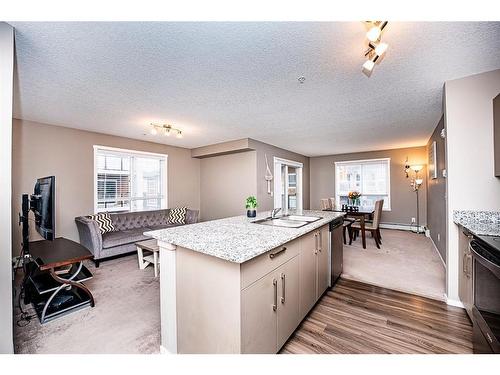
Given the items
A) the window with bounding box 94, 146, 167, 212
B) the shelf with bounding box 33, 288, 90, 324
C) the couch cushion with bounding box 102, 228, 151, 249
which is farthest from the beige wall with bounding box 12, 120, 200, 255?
the shelf with bounding box 33, 288, 90, 324

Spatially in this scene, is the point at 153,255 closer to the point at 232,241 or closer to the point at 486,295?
the point at 232,241

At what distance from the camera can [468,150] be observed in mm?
2055

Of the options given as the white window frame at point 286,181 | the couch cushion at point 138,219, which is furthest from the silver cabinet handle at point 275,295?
the white window frame at point 286,181

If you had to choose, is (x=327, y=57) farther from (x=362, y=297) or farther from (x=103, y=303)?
(x=103, y=303)

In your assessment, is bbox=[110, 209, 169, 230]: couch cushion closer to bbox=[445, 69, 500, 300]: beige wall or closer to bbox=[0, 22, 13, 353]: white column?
bbox=[0, 22, 13, 353]: white column

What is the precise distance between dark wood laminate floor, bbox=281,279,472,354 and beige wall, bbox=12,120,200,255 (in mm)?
4249

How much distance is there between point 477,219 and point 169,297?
9.42 ft

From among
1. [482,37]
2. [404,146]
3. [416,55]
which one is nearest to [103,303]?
[416,55]

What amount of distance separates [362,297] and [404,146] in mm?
5094

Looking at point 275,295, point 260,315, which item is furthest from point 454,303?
point 260,315

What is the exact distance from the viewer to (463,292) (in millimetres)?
1917

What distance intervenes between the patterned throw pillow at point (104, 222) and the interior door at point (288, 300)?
3.56 metres

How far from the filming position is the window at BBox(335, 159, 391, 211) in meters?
6.27

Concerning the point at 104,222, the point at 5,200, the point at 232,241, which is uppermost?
the point at 5,200
